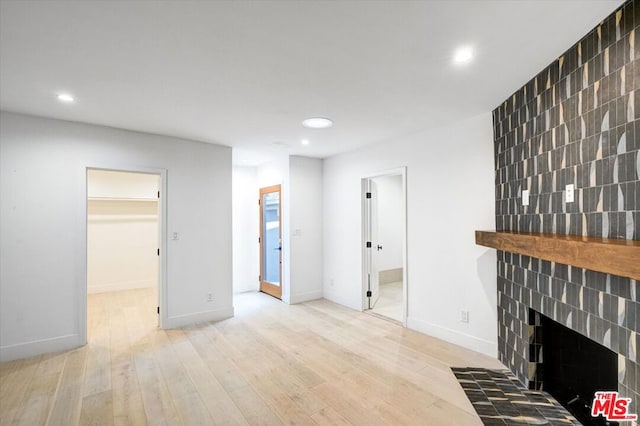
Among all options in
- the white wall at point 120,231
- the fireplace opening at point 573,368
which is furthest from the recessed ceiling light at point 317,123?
the white wall at point 120,231

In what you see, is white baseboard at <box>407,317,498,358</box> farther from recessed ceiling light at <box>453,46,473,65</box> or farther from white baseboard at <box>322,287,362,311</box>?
recessed ceiling light at <box>453,46,473,65</box>

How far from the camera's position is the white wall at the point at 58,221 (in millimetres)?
3039

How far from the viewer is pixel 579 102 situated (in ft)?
6.12

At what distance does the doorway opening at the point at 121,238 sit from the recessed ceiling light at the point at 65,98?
9.18 feet

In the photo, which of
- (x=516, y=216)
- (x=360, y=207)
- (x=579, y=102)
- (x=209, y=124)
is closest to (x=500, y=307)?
(x=516, y=216)

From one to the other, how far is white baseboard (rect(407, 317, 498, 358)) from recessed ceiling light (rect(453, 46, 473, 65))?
8.84 ft

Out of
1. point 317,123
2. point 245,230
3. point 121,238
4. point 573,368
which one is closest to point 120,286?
point 121,238

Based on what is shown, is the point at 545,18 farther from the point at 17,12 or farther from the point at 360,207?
the point at 360,207

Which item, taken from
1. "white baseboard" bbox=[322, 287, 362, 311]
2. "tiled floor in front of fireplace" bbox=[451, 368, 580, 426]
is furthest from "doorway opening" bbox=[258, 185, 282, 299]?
"tiled floor in front of fireplace" bbox=[451, 368, 580, 426]

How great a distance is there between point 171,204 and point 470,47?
3775 millimetres

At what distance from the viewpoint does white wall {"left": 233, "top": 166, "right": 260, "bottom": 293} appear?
5836mm

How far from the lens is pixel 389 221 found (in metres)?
6.57

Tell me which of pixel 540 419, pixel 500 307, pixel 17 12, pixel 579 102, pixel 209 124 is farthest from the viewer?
pixel 209 124

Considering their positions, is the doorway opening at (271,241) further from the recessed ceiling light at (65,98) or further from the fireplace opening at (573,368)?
the fireplace opening at (573,368)
